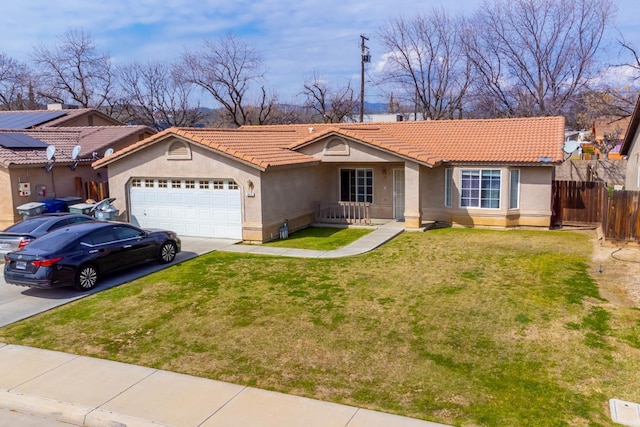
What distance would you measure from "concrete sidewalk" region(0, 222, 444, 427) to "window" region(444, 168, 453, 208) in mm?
15197

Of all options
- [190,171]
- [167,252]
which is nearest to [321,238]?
[190,171]

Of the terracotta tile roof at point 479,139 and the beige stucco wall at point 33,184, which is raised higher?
the terracotta tile roof at point 479,139

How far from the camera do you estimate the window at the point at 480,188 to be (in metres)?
20.4

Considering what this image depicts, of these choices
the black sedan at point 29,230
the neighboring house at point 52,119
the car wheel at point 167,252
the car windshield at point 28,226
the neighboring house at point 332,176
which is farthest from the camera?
the neighboring house at point 52,119

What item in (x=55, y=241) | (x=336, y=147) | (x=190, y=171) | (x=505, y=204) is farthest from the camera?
(x=336, y=147)

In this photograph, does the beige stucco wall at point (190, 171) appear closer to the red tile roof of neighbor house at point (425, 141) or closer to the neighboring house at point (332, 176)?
the neighboring house at point (332, 176)

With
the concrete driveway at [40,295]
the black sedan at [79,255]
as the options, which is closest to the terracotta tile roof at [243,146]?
the concrete driveway at [40,295]

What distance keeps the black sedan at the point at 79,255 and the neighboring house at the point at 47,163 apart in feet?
30.7

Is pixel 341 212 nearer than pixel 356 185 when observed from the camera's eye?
Yes

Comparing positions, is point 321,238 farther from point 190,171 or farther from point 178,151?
point 178,151

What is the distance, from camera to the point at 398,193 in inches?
874

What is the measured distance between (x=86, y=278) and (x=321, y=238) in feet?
27.5

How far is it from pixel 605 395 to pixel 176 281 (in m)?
9.70

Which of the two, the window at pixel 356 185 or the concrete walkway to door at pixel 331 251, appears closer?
the concrete walkway to door at pixel 331 251
